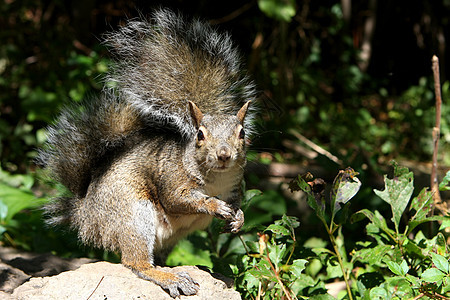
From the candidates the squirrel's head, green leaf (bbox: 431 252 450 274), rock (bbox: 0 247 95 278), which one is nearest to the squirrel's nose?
the squirrel's head

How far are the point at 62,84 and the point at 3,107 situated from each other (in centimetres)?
78

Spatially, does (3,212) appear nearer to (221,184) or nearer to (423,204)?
(221,184)

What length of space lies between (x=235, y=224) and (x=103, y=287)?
0.55 metres

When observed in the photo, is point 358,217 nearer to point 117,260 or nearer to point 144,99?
point 144,99

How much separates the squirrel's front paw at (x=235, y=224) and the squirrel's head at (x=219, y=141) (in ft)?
0.66

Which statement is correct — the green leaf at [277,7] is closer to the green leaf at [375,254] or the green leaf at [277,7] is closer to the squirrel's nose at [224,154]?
the squirrel's nose at [224,154]

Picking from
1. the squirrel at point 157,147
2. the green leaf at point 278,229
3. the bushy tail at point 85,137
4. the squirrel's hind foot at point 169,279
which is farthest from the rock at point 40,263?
the green leaf at point 278,229

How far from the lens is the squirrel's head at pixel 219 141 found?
1893 millimetres

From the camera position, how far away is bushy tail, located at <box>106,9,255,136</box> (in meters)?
2.24

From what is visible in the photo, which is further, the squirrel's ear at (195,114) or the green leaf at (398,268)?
the squirrel's ear at (195,114)

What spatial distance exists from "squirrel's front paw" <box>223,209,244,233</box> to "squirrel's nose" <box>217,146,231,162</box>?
28 centimetres

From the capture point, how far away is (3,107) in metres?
4.74

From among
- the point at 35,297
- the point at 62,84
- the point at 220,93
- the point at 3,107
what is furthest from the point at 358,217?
the point at 3,107

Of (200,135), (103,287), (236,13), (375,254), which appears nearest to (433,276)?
(375,254)
